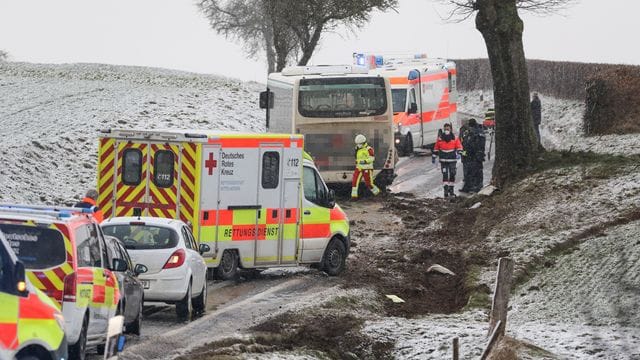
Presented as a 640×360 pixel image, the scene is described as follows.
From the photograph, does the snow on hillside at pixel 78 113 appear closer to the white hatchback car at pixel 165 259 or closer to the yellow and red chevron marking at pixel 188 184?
the yellow and red chevron marking at pixel 188 184

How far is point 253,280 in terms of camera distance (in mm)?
24672

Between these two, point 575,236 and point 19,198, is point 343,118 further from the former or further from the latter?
point 575,236

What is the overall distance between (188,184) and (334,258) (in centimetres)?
332

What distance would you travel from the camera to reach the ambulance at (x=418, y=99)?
46.4 meters

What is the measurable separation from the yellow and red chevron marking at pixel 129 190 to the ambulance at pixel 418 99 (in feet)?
70.2

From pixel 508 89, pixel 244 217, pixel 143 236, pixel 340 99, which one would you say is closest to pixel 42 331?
pixel 143 236

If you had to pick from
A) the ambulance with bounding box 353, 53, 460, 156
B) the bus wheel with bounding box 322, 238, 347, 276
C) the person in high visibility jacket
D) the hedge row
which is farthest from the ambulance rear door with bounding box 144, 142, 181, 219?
the hedge row

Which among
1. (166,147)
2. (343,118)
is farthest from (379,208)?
(166,147)

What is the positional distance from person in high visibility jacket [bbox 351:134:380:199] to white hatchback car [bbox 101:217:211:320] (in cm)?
1525

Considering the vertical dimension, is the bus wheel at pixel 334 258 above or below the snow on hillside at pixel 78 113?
below

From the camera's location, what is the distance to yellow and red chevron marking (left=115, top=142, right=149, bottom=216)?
23.5 m

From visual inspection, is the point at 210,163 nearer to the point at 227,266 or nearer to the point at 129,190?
the point at 129,190

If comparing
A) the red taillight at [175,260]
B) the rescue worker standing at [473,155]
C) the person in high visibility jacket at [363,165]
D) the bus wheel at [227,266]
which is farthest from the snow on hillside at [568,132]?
the red taillight at [175,260]

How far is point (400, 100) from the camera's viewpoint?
46438 mm
